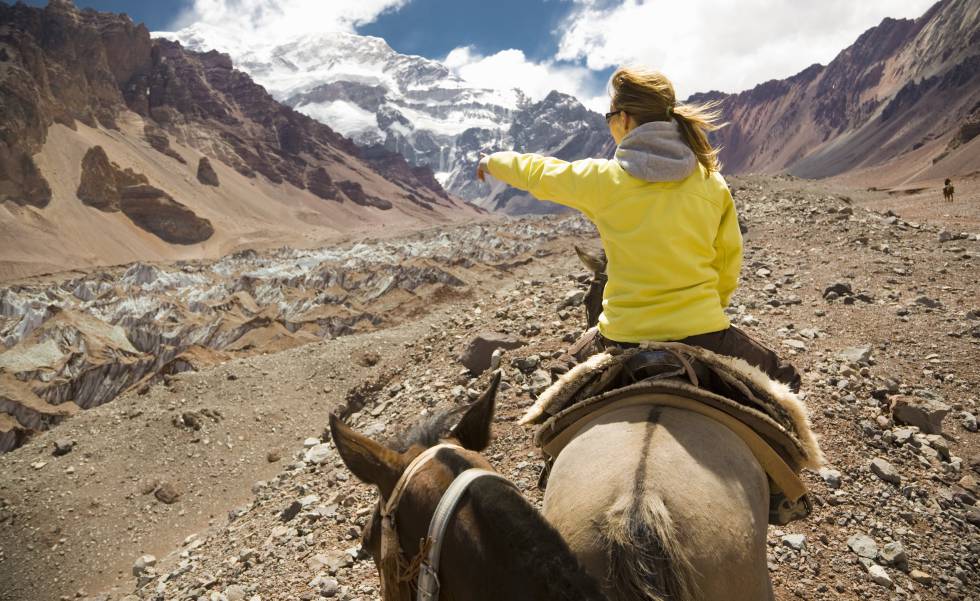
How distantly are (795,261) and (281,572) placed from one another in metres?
9.56

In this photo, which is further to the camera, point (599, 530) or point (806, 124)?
point (806, 124)

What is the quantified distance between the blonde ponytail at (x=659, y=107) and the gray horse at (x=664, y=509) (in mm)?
1130

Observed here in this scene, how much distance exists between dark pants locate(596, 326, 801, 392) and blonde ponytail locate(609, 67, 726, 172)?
0.72 m

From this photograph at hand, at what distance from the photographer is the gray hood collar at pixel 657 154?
2.19 meters

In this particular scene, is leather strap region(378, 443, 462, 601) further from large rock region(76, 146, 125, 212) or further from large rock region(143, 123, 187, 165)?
large rock region(143, 123, 187, 165)

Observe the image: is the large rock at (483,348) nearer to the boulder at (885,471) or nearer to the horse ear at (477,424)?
the boulder at (885,471)

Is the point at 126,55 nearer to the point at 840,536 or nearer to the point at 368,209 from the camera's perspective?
the point at 368,209

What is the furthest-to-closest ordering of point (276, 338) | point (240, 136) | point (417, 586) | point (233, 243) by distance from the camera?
point (240, 136) → point (233, 243) → point (276, 338) → point (417, 586)

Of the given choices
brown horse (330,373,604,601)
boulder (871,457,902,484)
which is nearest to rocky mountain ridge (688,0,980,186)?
boulder (871,457,902,484)

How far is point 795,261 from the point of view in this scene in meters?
10.2

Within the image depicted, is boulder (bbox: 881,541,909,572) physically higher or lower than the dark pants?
lower

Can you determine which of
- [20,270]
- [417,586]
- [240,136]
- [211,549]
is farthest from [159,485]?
[240,136]

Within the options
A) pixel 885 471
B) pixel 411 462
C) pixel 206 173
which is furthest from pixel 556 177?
pixel 206 173

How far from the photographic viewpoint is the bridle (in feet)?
5.39
